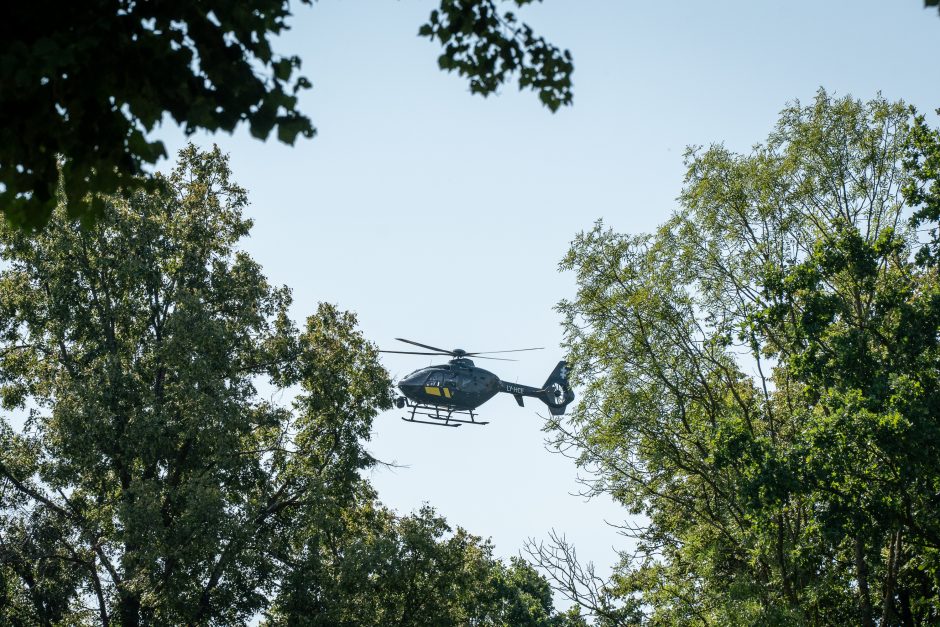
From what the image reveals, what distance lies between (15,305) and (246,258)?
209 inches

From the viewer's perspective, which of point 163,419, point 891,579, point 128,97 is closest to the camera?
point 128,97

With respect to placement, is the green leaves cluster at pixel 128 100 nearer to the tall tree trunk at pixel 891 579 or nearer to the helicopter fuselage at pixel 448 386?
the tall tree trunk at pixel 891 579

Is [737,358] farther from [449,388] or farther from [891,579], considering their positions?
[449,388]

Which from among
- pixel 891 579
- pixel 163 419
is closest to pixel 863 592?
pixel 891 579

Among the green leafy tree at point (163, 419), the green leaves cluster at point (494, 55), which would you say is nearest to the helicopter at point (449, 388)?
the green leafy tree at point (163, 419)

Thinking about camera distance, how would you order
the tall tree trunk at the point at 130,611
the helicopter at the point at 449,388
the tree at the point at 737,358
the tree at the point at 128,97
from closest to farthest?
1. the tree at the point at 128,97
2. the tree at the point at 737,358
3. the tall tree trunk at the point at 130,611
4. the helicopter at the point at 449,388

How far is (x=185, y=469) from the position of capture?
69.2ft

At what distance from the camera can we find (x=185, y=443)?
20922mm

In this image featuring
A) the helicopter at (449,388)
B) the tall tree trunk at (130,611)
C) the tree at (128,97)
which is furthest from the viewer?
the helicopter at (449,388)

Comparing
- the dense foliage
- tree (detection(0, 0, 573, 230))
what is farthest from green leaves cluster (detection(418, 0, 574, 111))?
the dense foliage

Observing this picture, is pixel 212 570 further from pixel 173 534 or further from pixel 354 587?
pixel 354 587

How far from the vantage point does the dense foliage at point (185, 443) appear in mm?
19312

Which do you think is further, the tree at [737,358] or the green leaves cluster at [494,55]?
the tree at [737,358]

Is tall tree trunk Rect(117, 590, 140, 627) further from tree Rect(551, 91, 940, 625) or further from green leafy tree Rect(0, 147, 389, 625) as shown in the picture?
tree Rect(551, 91, 940, 625)
